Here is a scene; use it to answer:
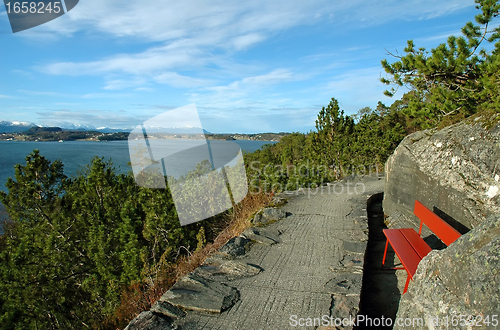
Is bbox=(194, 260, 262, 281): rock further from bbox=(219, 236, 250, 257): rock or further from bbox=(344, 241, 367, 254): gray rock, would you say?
bbox=(344, 241, 367, 254): gray rock

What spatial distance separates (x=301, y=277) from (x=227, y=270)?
86cm

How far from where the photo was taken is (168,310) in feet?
8.87

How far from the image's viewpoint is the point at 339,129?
1420 cm

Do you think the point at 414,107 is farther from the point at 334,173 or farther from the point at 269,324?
the point at 334,173

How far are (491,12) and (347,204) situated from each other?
474 centimetres

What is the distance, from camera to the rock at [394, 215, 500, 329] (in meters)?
1.58

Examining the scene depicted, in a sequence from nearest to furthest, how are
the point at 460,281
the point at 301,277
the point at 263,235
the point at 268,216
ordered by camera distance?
the point at 460,281
the point at 301,277
the point at 263,235
the point at 268,216

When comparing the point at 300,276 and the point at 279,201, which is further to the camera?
the point at 279,201

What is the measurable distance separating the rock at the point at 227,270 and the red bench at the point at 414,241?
1.57 meters

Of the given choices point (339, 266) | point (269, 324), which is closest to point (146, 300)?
point (269, 324)

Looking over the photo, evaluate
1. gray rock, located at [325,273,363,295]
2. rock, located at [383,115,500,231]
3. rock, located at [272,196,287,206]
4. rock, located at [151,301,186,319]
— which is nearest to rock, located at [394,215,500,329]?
gray rock, located at [325,273,363,295]

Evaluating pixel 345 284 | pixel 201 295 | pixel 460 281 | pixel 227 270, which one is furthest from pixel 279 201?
pixel 460 281

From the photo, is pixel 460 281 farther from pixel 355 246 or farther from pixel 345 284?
pixel 355 246

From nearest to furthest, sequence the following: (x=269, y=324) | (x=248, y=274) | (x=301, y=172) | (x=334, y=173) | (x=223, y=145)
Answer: (x=269, y=324)
(x=248, y=274)
(x=223, y=145)
(x=301, y=172)
(x=334, y=173)
